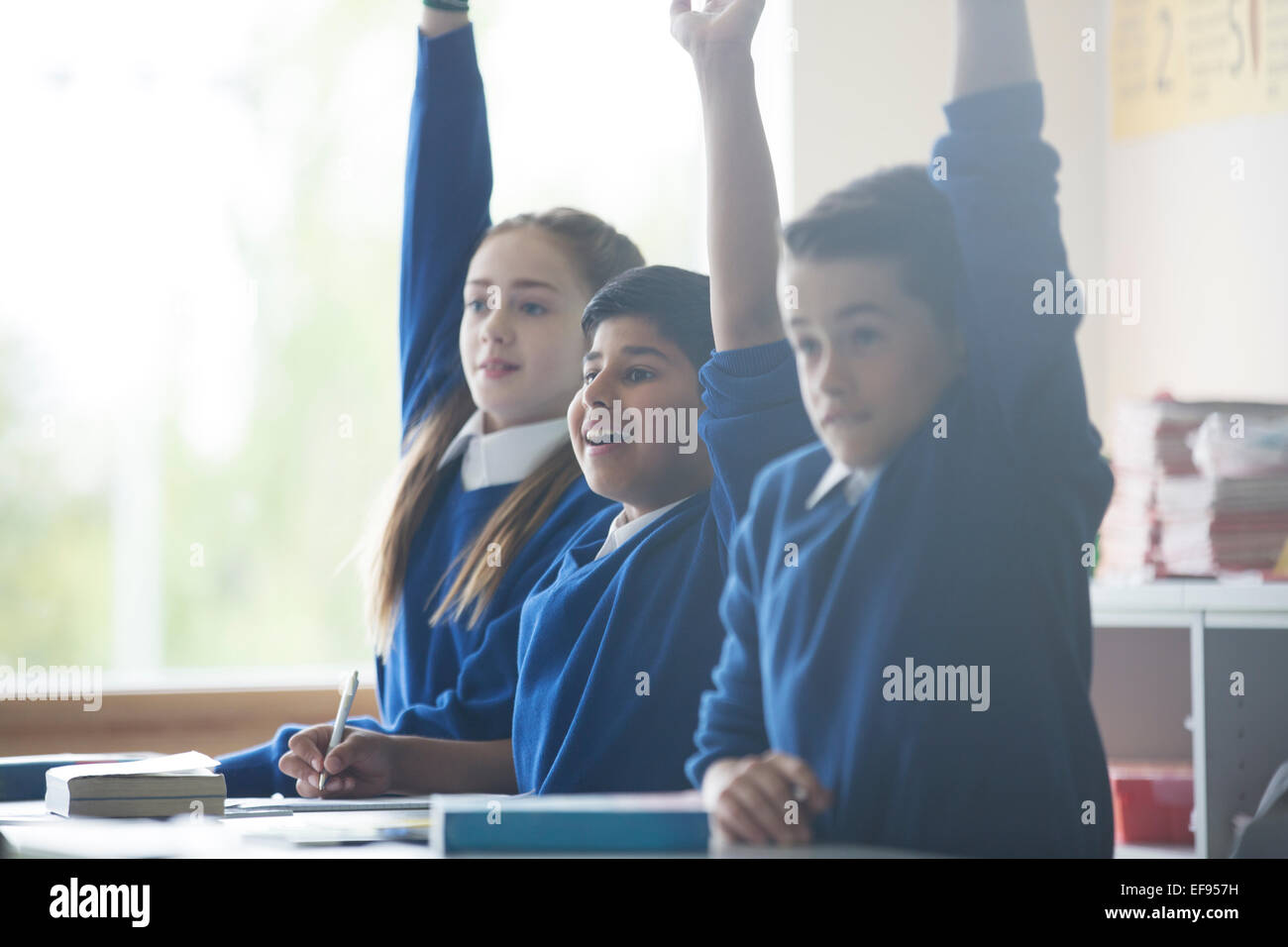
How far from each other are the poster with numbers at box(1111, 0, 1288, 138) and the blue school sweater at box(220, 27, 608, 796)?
549 mm

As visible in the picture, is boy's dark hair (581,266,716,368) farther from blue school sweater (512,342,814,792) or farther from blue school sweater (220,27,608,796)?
blue school sweater (220,27,608,796)

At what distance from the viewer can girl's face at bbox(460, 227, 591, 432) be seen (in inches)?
45.4

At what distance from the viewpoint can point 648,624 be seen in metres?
1.01

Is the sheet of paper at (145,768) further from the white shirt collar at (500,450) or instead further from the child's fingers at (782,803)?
the child's fingers at (782,803)

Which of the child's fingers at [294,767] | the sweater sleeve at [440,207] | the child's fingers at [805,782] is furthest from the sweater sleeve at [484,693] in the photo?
the child's fingers at [805,782]

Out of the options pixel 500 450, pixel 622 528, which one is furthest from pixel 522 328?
pixel 622 528

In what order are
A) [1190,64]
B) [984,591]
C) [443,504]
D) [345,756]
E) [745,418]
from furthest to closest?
[443,504] < [345,756] < [1190,64] < [745,418] < [984,591]

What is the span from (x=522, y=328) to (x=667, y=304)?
20 centimetres

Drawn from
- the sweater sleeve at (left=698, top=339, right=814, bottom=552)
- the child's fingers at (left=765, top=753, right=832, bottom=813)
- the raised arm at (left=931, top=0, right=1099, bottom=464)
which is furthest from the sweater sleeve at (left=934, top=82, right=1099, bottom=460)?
the child's fingers at (left=765, top=753, right=832, bottom=813)

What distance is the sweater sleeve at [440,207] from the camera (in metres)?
1.29

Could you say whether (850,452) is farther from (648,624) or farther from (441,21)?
(441,21)

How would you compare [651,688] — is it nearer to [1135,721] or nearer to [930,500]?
[930,500]

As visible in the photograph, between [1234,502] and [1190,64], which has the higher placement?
[1190,64]
